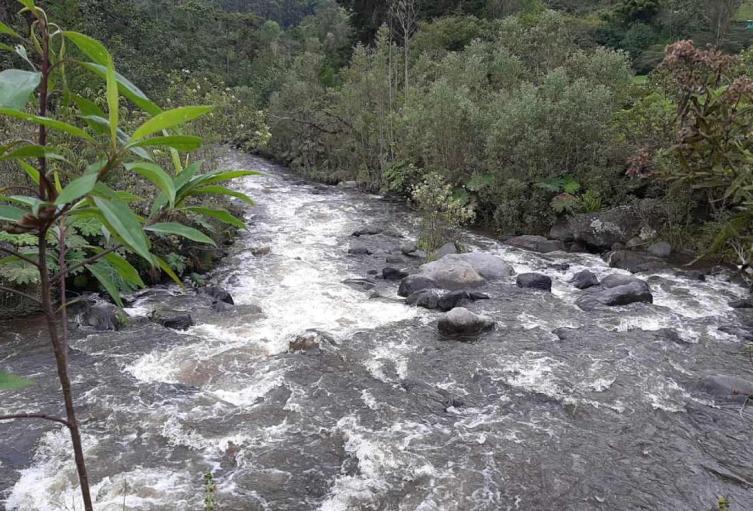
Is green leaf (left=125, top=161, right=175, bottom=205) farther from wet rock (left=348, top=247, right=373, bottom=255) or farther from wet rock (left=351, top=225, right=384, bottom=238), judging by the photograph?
wet rock (left=351, top=225, right=384, bottom=238)

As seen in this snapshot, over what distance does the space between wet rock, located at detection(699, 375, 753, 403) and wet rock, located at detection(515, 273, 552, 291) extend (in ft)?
13.2

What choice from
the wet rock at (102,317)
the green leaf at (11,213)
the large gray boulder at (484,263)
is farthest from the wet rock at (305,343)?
the green leaf at (11,213)

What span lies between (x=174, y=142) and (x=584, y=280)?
10721mm

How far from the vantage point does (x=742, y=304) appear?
970 centimetres

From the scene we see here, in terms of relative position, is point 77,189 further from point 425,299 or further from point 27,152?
point 425,299

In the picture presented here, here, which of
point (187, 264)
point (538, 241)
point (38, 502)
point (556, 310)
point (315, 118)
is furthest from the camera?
point (315, 118)

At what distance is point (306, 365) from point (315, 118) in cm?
2003

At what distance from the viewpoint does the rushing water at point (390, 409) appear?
5.11 meters

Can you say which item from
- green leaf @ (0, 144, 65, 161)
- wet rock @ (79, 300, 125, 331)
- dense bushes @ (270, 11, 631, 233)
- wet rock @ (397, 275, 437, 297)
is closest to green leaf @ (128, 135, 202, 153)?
green leaf @ (0, 144, 65, 161)

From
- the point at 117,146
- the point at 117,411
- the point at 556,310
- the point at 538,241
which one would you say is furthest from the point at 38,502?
the point at 538,241

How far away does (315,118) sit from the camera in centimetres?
2592

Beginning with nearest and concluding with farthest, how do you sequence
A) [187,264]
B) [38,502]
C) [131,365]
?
[38,502] < [131,365] < [187,264]

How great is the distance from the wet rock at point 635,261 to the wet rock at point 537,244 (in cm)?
144

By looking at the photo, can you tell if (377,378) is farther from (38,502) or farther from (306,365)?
(38,502)
